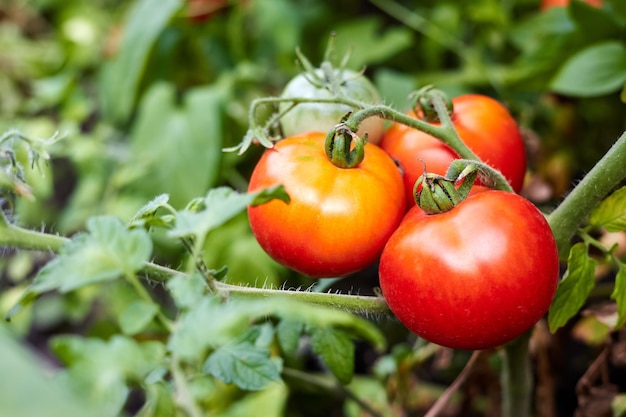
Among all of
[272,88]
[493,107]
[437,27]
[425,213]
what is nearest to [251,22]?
[272,88]

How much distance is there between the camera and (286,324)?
76 centimetres

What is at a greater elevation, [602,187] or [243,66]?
[602,187]

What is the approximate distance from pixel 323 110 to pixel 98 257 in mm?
311

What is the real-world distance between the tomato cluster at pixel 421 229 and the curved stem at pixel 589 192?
0.23 feet

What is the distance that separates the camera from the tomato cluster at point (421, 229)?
0.55 meters

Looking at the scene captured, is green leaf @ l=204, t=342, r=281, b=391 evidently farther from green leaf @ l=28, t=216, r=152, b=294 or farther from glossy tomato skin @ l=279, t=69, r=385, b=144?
glossy tomato skin @ l=279, t=69, r=385, b=144

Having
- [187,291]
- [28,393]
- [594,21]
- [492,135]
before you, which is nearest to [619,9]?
[594,21]

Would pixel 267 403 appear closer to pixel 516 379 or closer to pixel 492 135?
pixel 516 379

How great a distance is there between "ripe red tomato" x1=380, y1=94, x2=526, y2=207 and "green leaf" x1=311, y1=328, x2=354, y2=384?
159 mm

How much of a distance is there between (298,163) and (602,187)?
10.9 inches

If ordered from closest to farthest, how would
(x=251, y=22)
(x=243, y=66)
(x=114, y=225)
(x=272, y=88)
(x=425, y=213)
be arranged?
(x=114, y=225) → (x=425, y=213) → (x=243, y=66) → (x=272, y=88) → (x=251, y=22)

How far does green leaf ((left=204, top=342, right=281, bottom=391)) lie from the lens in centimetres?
54

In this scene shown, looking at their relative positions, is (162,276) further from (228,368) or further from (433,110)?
(433,110)

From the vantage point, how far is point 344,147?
2.01ft
